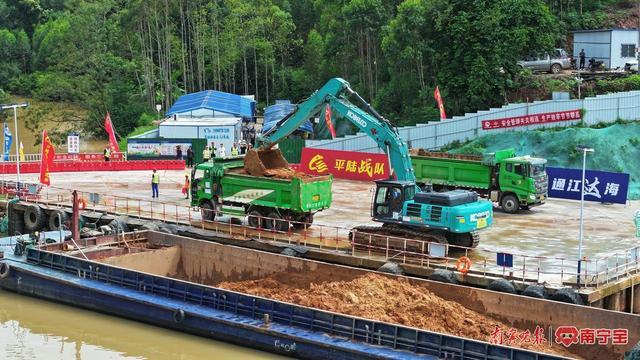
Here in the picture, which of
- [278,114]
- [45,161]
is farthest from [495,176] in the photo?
[278,114]

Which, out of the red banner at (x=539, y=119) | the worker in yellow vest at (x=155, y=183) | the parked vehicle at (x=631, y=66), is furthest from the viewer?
the parked vehicle at (x=631, y=66)

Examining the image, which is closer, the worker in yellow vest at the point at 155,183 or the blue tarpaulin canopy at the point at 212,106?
the worker in yellow vest at the point at 155,183

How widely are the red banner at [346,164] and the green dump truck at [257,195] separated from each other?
12226 mm

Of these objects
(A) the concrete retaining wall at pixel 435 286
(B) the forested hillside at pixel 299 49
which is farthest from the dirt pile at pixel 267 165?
(B) the forested hillside at pixel 299 49

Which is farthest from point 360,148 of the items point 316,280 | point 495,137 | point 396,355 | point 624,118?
point 396,355

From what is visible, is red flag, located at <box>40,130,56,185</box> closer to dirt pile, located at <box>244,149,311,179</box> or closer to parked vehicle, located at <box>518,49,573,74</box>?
dirt pile, located at <box>244,149,311,179</box>

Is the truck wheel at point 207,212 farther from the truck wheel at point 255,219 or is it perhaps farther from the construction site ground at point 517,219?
the construction site ground at point 517,219

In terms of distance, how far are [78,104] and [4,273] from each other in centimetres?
4577

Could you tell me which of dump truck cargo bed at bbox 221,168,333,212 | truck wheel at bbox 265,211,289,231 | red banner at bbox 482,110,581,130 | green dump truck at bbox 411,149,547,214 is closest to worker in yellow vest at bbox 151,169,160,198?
dump truck cargo bed at bbox 221,168,333,212

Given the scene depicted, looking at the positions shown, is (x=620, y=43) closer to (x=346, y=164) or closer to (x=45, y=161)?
(x=346, y=164)

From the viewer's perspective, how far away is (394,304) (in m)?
24.2

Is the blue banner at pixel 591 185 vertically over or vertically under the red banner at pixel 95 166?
under

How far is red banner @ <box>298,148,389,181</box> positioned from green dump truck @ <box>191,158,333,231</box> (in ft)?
40.1

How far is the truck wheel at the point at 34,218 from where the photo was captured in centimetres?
3672
